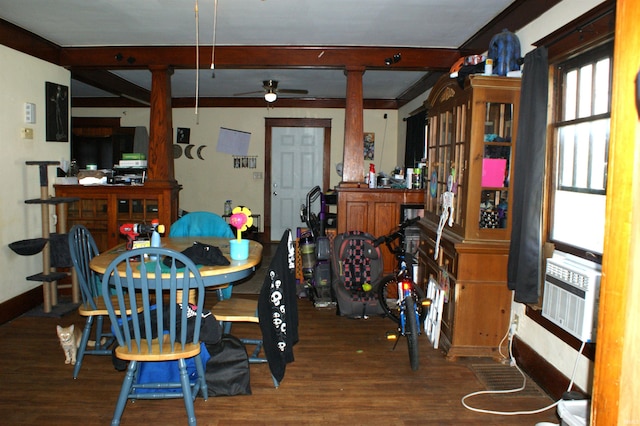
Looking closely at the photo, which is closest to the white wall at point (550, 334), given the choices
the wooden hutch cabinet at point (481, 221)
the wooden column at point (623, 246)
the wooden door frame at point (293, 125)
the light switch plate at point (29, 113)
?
the wooden hutch cabinet at point (481, 221)

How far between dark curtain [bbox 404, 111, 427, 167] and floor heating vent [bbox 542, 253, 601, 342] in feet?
12.2

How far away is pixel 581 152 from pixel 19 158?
4.48 metres

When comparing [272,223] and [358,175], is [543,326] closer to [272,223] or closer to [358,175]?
[358,175]

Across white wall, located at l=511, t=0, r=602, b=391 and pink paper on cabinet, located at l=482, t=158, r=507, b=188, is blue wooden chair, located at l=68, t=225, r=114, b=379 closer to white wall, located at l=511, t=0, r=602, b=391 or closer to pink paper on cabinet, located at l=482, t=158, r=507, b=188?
pink paper on cabinet, located at l=482, t=158, r=507, b=188

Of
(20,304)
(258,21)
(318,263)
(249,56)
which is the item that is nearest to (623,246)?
(258,21)

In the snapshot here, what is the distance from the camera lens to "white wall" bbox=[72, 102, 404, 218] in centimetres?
796

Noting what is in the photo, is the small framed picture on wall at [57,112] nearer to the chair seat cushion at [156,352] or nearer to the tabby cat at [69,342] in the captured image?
the tabby cat at [69,342]

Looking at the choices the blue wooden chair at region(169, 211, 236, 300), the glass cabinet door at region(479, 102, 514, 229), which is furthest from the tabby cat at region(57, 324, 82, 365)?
the glass cabinet door at region(479, 102, 514, 229)

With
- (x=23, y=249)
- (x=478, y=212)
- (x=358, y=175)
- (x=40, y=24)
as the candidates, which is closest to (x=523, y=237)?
(x=478, y=212)

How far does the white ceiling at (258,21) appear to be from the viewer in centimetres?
348

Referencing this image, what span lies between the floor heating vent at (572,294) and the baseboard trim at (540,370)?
0.37 meters

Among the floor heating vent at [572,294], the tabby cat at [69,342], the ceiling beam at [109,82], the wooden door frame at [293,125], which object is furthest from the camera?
the wooden door frame at [293,125]

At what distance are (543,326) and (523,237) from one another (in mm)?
603

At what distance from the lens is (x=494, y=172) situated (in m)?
3.22
